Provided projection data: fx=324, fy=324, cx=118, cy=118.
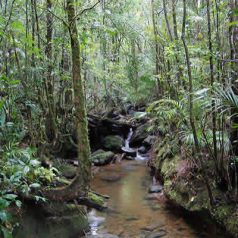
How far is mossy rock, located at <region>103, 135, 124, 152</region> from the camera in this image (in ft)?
42.5

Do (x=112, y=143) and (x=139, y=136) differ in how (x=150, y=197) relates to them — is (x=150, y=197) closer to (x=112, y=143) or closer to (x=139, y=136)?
(x=112, y=143)

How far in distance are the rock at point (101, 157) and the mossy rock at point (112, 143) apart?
89cm

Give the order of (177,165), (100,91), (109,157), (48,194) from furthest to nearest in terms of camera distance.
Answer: (100,91) → (109,157) → (177,165) → (48,194)

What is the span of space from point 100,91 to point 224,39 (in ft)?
32.1

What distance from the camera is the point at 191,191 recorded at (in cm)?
613

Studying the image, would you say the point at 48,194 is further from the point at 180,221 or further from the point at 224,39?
the point at 224,39

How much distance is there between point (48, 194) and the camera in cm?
497

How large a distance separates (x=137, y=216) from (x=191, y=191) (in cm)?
122

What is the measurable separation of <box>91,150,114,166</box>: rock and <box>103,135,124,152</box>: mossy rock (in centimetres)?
89

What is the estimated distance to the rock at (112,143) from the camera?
42.6ft

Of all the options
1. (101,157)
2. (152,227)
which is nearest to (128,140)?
(101,157)

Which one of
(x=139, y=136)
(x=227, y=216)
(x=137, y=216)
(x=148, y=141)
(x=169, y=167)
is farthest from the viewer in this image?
(x=139, y=136)

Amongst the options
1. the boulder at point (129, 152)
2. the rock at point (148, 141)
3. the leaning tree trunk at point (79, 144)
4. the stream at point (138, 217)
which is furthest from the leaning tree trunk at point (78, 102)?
the rock at point (148, 141)

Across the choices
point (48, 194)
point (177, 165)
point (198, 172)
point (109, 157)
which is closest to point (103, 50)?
point (109, 157)
